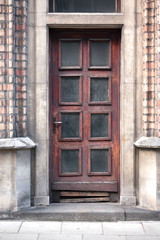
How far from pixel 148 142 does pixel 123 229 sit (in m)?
1.30

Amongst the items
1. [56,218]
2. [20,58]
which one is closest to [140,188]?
[56,218]

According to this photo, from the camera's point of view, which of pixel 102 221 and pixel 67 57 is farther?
pixel 67 57

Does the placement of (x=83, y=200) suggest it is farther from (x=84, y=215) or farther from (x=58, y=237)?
(x=58, y=237)

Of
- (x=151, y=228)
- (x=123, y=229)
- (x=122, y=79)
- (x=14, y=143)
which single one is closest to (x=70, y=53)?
(x=122, y=79)

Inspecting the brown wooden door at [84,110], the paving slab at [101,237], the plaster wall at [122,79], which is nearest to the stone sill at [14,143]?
the plaster wall at [122,79]

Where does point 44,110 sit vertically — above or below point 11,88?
below

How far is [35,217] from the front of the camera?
196 inches

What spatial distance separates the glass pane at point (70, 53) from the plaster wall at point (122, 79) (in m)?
0.29

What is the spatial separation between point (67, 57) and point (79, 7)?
80 cm

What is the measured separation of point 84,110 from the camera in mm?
5500

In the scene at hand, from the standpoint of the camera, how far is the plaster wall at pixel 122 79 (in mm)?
5250

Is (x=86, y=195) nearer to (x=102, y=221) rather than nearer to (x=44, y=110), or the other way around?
(x=102, y=221)

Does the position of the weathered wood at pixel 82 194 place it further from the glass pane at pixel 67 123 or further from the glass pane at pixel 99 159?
the glass pane at pixel 67 123

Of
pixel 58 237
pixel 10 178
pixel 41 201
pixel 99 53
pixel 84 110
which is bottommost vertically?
pixel 58 237
